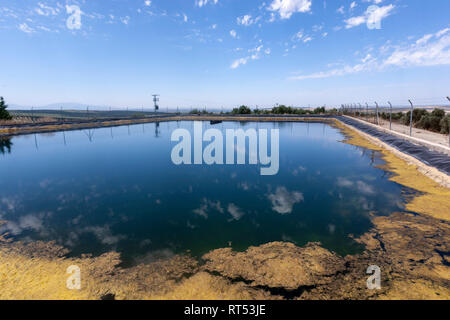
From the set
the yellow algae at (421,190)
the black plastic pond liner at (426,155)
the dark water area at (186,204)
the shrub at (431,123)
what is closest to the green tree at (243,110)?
the shrub at (431,123)

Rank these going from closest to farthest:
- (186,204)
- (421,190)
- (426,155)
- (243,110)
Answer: (186,204) < (421,190) < (426,155) < (243,110)

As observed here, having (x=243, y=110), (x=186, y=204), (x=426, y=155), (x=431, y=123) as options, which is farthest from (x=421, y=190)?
(x=243, y=110)

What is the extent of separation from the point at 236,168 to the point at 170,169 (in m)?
4.27

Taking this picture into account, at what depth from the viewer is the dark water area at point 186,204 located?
591 cm

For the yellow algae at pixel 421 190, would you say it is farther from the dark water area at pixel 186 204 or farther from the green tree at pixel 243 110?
the green tree at pixel 243 110

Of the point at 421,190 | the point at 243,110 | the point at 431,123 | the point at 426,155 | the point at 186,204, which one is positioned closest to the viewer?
the point at 186,204

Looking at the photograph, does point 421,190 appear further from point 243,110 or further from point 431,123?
point 243,110

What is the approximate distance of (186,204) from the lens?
26.7 feet

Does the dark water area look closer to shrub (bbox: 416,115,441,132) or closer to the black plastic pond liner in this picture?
the black plastic pond liner

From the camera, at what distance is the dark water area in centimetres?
591

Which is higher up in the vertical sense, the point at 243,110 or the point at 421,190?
the point at 243,110
